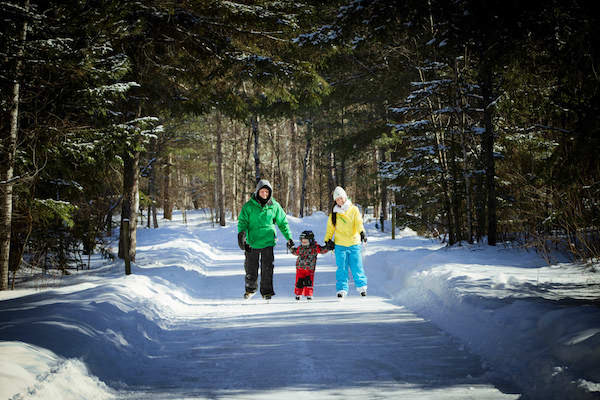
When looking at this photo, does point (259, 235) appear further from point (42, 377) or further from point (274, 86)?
point (42, 377)

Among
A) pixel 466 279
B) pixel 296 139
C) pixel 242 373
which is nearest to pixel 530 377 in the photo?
pixel 242 373

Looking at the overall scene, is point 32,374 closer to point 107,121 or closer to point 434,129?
point 107,121

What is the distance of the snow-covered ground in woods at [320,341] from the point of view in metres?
3.67

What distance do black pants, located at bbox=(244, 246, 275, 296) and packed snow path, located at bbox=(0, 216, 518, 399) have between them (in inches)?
11.0

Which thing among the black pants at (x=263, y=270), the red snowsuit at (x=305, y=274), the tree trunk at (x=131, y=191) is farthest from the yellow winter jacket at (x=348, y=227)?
the tree trunk at (x=131, y=191)

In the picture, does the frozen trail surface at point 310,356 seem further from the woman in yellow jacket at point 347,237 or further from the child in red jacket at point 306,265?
the woman in yellow jacket at point 347,237

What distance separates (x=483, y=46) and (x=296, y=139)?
3565 centimetres

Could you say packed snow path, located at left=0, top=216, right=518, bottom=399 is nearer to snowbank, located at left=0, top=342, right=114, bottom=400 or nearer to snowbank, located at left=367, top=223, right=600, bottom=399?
snowbank, located at left=0, top=342, right=114, bottom=400

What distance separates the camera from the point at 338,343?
5078 mm

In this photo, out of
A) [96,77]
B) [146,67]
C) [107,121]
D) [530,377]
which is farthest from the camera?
[146,67]

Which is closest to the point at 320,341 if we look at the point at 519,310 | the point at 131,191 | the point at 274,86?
the point at 519,310

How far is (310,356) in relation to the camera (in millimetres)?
4617

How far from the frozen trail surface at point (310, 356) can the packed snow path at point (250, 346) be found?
0.04ft

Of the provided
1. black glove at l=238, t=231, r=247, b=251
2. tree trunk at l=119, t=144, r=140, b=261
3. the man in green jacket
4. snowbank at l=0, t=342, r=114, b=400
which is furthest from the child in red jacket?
tree trunk at l=119, t=144, r=140, b=261
